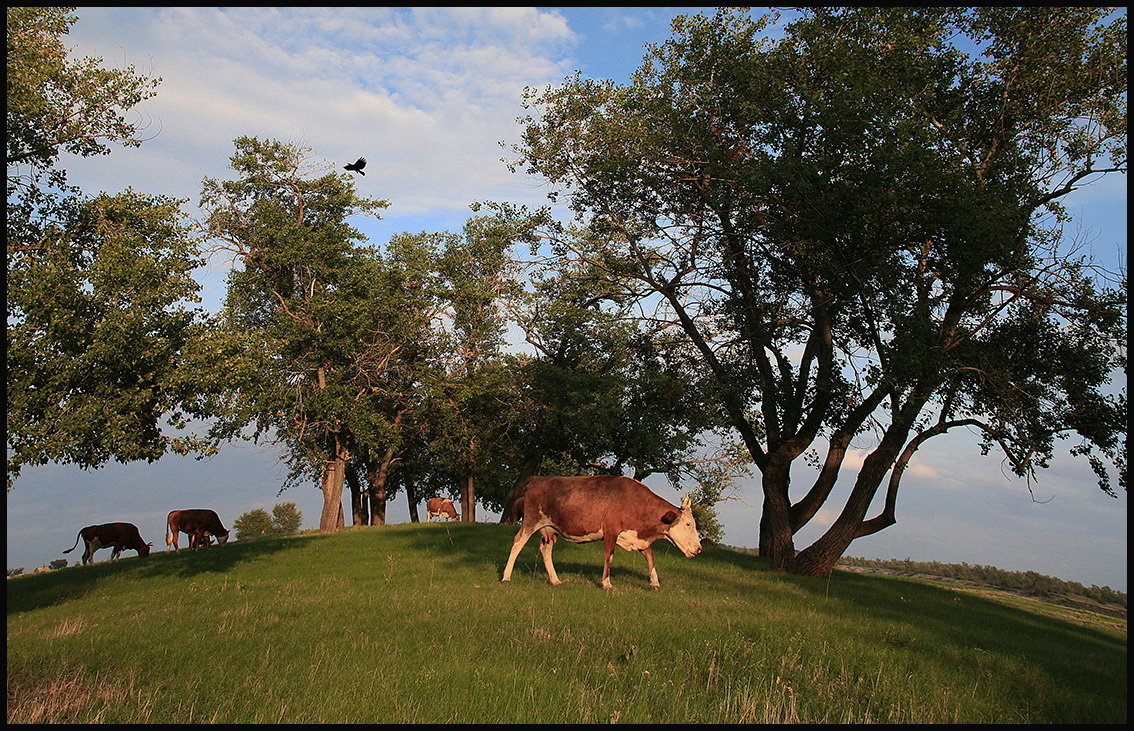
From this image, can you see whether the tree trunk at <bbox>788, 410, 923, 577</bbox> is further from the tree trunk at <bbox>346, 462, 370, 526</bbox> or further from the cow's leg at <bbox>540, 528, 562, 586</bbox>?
the tree trunk at <bbox>346, 462, 370, 526</bbox>

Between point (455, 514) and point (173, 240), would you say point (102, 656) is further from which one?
point (455, 514)

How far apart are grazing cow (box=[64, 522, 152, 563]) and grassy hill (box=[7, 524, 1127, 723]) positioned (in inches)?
489

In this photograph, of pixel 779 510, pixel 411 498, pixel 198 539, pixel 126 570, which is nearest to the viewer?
pixel 779 510

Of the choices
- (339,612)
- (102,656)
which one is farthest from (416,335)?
(102,656)

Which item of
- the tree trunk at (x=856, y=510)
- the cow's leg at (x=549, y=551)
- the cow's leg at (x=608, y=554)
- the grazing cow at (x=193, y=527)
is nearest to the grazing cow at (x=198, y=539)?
the grazing cow at (x=193, y=527)

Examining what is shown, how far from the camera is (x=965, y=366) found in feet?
58.5

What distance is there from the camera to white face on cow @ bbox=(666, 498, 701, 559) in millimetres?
17859

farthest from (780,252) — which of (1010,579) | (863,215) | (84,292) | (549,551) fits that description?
(1010,579)

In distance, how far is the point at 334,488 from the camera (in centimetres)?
3628

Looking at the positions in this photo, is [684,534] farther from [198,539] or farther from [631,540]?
[198,539]

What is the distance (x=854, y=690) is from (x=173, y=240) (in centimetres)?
1788

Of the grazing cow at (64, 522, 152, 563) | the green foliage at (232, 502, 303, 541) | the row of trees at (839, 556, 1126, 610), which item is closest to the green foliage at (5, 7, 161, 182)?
the grazing cow at (64, 522, 152, 563)

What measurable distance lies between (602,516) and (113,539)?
25093 millimetres

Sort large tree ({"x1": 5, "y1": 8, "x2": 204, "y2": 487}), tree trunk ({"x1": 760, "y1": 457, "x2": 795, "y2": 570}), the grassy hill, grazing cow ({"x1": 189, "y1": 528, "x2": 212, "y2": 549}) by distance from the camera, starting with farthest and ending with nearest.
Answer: grazing cow ({"x1": 189, "y1": 528, "x2": 212, "y2": 549}), tree trunk ({"x1": 760, "y1": 457, "x2": 795, "y2": 570}), large tree ({"x1": 5, "y1": 8, "x2": 204, "y2": 487}), the grassy hill
